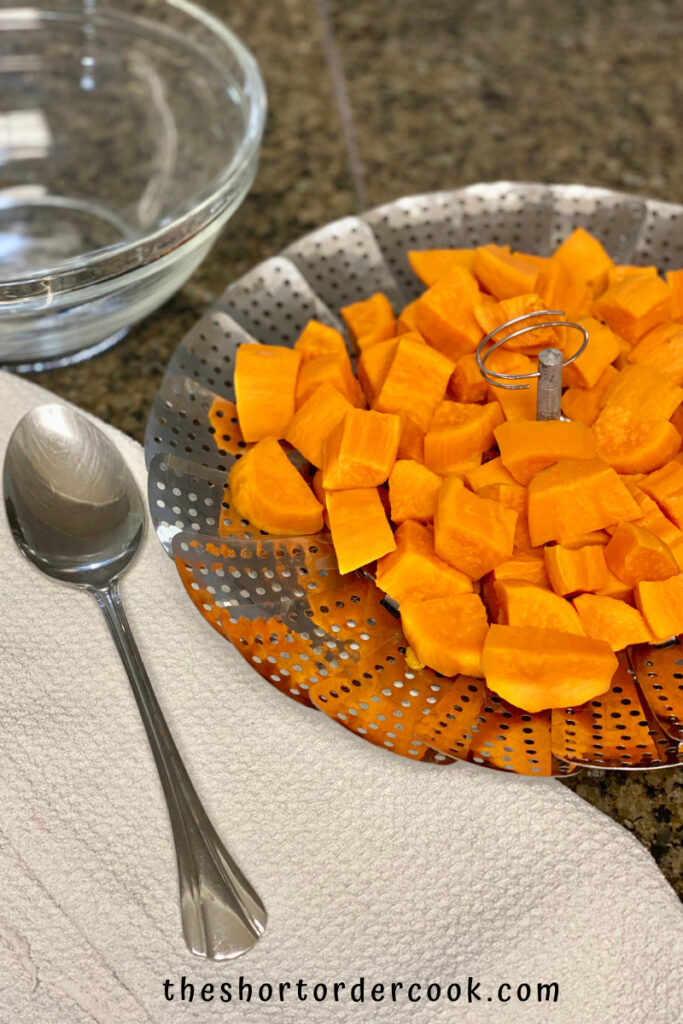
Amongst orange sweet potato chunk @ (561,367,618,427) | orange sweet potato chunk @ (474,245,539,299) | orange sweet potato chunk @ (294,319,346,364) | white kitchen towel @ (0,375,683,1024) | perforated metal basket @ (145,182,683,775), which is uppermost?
orange sweet potato chunk @ (474,245,539,299)

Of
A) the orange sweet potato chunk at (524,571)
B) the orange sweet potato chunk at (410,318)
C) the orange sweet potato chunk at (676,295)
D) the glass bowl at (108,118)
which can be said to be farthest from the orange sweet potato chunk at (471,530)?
the glass bowl at (108,118)

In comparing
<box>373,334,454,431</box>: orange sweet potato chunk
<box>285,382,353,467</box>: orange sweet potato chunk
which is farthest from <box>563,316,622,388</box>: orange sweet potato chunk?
<box>285,382,353,467</box>: orange sweet potato chunk

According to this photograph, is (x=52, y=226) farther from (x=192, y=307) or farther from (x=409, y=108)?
(x=409, y=108)

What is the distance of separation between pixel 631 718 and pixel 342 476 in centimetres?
31

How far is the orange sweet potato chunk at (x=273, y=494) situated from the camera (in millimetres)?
911

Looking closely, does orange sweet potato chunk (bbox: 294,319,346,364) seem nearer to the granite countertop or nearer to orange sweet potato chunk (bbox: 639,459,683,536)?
the granite countertop

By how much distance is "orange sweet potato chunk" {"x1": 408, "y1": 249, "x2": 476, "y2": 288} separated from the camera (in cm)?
108

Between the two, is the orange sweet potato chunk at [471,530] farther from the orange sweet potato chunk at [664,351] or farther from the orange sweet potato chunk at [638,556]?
the orange sweet potato chunk at [664,351]

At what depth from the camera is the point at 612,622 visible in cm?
82

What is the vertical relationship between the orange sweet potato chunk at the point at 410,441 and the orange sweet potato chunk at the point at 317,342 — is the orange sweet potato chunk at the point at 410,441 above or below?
below

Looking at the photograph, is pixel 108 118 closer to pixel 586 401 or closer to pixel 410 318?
pixel 410 318

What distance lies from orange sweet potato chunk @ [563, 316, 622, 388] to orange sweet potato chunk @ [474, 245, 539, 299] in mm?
70

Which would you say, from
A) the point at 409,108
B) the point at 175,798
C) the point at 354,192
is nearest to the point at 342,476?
the point at 175,798

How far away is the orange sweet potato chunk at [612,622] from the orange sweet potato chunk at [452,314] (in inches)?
12.1
